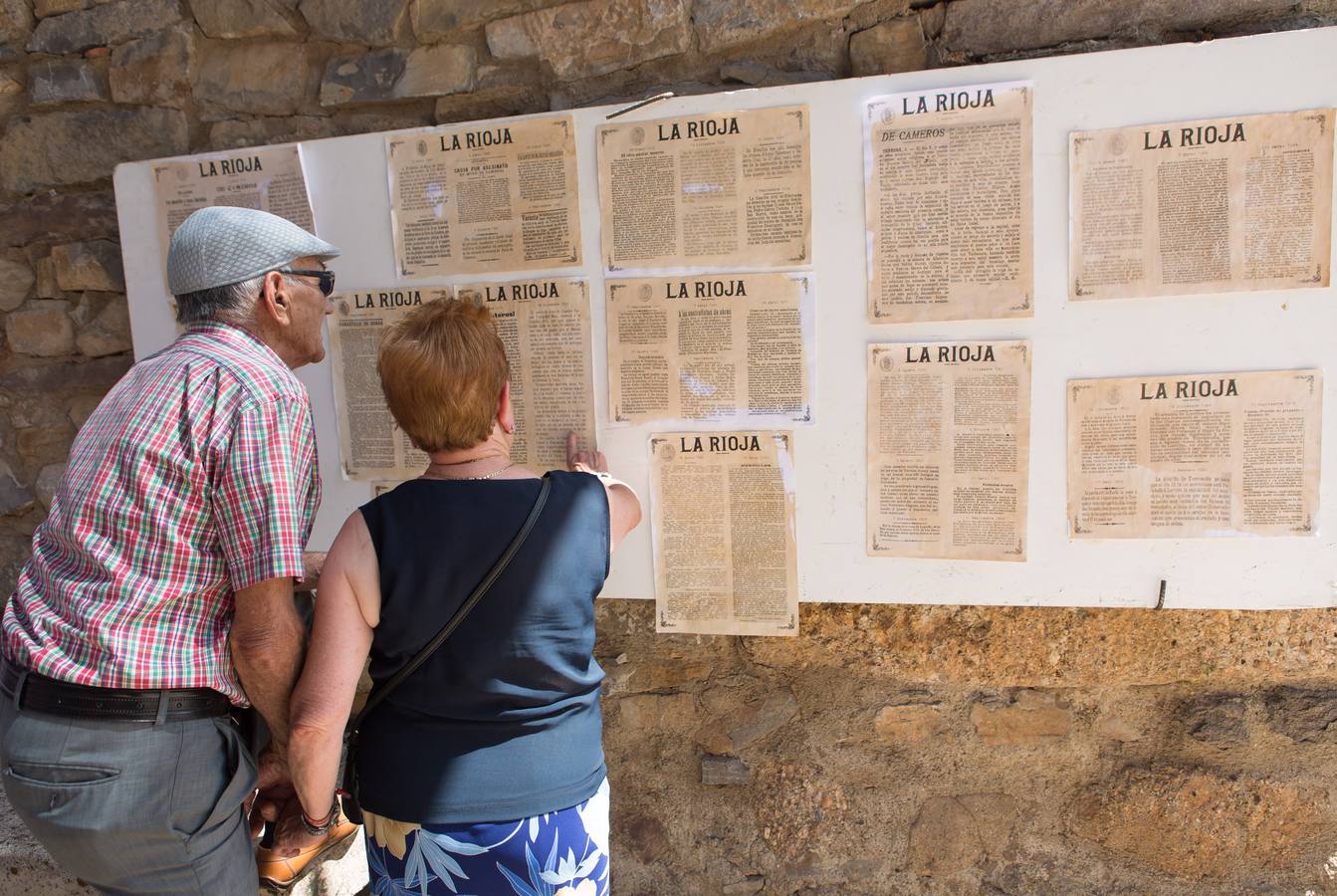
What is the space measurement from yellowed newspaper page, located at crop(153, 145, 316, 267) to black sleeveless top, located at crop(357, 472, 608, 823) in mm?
1066

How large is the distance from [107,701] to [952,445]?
1601 mm

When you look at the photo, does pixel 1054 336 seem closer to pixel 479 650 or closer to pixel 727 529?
pixel 727 529

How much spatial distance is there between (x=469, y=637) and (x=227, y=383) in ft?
1.81

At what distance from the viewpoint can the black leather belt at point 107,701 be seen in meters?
1.41

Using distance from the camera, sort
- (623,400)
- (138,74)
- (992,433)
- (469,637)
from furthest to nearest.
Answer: (138,74) → (623,400) → (992,433) → (469,637)

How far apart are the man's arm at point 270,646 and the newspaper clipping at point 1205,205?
62.8 inches

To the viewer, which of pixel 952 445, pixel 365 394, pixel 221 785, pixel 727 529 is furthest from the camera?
pixel 365 394

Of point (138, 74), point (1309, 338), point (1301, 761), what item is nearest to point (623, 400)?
point (1309, 338)

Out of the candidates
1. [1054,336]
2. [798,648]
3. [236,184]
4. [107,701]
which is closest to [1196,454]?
[1054,336]

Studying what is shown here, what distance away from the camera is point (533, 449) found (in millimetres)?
2057

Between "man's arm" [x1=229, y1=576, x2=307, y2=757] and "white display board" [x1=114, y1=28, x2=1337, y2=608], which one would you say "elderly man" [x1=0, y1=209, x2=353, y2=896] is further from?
"white display board" [x1=114, y1=28, x2=1337, y2=608]

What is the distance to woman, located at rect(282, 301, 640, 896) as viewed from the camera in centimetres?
138

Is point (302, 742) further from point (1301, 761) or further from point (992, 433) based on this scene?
point (1301, 761)

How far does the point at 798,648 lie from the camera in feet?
6.80
